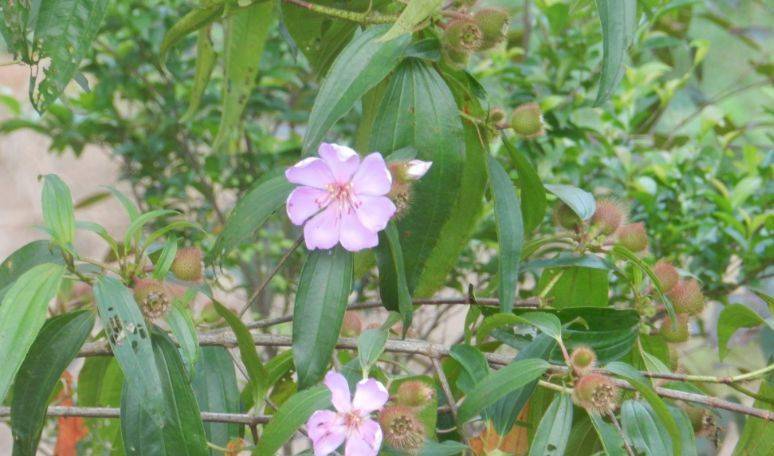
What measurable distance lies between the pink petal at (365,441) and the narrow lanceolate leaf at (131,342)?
A: 14 cm

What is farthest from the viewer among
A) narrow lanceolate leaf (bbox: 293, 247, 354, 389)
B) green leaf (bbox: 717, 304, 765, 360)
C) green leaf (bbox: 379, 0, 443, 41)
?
green leaf (bbox: 717, 304, 765, 360)

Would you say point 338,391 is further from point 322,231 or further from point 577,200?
point 577,200

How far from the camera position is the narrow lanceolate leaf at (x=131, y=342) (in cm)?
82

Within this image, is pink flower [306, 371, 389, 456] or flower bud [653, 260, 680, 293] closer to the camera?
pink flower [306, 371, 389, 456]

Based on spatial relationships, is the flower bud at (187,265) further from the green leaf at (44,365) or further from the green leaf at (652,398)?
the green leaf at (652,398)

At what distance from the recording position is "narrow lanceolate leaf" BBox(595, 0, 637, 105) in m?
0.80

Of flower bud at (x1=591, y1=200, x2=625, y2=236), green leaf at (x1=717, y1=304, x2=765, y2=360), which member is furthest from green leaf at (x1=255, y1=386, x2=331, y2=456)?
green leaf at (x1=717, y1=304, x2=765, y2=360)

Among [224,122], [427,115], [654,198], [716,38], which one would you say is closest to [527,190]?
[427,115]

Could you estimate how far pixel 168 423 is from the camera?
2.90ft

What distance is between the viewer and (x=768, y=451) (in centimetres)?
106

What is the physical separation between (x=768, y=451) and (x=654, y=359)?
14cm

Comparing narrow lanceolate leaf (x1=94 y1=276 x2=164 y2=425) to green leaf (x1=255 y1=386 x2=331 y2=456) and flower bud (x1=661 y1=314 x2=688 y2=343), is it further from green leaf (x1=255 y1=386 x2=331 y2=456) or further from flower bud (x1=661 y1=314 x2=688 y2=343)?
flower bud (x1=661 y1=314 x2=688 y2=343)

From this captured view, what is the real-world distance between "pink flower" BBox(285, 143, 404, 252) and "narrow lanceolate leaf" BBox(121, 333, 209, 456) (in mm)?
160

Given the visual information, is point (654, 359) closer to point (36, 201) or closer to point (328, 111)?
point (328, 111)
